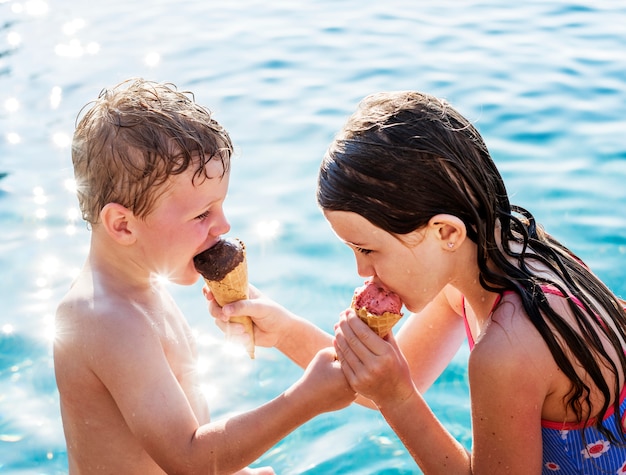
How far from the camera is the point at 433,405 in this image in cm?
491

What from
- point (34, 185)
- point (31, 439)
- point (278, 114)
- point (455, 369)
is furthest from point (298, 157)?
point (31, 439)

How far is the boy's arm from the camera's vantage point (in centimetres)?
295

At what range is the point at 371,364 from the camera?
3016mm

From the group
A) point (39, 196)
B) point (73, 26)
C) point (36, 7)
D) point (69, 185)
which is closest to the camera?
point (39, 196)

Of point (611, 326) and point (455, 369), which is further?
point (455, 369)

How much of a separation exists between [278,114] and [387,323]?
16.7ft

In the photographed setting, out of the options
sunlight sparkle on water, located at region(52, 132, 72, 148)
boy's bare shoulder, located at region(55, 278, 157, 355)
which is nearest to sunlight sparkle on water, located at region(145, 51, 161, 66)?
sunlight sparkle on water, located at region(52, 132, 72, 148)

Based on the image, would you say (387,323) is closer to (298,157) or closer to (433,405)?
(433,405)

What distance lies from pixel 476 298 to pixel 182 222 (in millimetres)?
1183

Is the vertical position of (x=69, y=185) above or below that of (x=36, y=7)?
below

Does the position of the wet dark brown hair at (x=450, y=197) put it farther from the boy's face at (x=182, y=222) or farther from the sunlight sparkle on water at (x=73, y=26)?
the sunlight sparkle on water at (x=73, y=26)

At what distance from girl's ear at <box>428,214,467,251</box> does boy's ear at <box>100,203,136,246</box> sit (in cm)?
115

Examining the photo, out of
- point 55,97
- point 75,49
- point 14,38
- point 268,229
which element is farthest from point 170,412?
point 14,38

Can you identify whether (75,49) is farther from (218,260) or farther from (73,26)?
(218,260)
